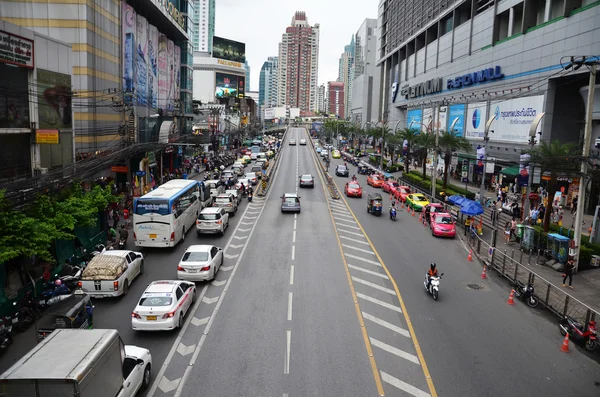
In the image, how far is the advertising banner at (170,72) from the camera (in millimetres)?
66438

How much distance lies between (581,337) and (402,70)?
314 feet

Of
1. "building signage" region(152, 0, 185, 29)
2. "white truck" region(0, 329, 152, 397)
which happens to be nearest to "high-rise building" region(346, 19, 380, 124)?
"building signage" region(152, 0, 185, 29)

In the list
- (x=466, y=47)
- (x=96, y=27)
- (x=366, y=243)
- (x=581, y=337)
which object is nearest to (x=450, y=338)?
(x=581, y=337)

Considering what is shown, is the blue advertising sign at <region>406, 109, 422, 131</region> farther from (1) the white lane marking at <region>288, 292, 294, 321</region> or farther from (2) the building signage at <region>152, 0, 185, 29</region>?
(1) the white lane marking at <region>288, 292, 294, 321</region>

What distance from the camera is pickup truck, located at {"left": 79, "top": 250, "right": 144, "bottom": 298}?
1931cm

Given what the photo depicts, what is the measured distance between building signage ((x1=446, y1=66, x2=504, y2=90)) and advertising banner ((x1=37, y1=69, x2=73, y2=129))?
44.6m

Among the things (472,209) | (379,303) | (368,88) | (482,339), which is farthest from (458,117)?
(368,88)

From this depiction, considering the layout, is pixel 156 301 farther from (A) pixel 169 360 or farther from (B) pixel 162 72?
(B) pixel 162 72

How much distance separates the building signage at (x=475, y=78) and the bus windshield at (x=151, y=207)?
43.2 m

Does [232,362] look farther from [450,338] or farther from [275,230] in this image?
[275,230]

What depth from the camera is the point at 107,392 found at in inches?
409

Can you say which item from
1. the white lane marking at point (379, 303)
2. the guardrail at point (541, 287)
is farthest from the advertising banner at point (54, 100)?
the guardrail at point (541, 287)

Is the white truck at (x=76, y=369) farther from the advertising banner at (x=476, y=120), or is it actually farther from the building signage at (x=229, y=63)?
the building signage at (x=229, y=63)

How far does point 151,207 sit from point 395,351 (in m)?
16.7
